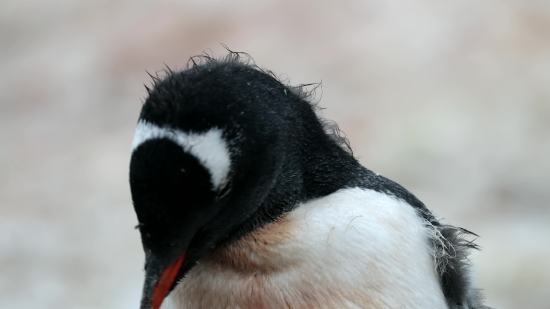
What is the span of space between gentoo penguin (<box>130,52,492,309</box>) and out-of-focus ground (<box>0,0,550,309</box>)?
121cm

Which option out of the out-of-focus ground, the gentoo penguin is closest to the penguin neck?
the gentoo penguin

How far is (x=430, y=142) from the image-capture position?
2201mm

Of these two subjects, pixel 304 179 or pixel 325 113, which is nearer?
pixel 304 179

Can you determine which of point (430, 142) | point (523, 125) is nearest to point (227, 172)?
point (430, 142)

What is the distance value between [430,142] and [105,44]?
1.49 m

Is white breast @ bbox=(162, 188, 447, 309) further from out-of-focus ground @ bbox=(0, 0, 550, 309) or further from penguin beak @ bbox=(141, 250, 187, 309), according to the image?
out-of-focus ground @ bbox=(0, 0, 550, 309)

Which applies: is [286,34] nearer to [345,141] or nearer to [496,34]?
[496,34]

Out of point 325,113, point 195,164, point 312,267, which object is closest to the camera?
point 195,164

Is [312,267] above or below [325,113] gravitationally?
below

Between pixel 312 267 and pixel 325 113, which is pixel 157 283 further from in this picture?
pixel 325 113

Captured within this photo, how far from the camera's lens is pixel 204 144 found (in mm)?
561

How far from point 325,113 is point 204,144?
1.77 meters

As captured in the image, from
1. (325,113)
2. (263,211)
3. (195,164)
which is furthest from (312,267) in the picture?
(325,113)

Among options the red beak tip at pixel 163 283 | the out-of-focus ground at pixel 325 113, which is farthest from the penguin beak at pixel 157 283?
the out-of-focus ground at pixel 325 113
